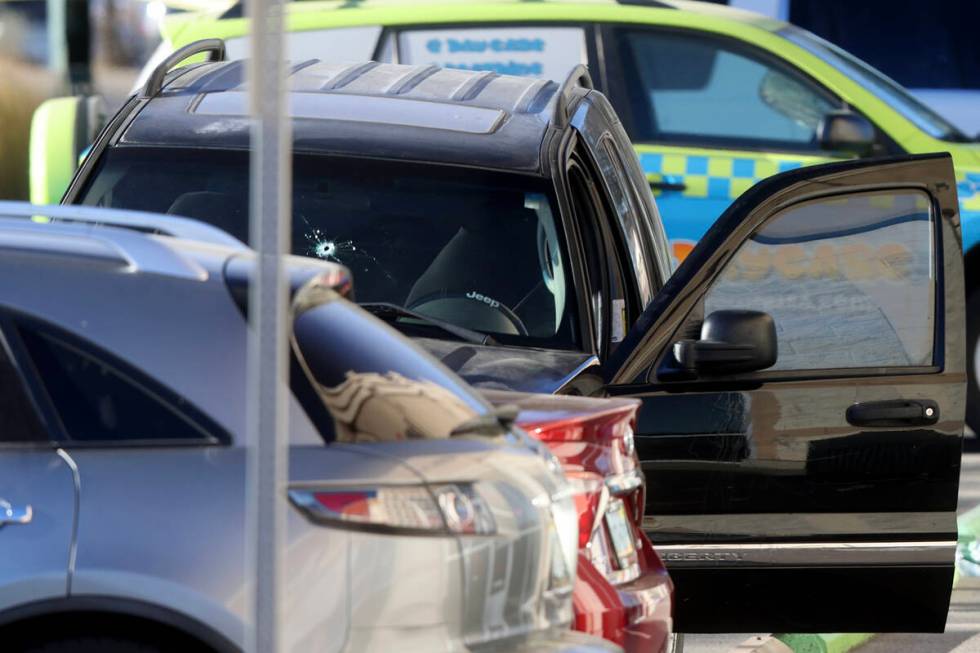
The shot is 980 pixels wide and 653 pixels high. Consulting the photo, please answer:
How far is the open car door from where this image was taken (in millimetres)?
5172

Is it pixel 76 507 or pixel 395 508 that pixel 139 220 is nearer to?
pixel 76 507

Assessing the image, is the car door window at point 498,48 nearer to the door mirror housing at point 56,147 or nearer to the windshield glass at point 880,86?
the windshield glass at point 880,86

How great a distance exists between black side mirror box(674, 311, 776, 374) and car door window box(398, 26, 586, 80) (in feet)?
18.5

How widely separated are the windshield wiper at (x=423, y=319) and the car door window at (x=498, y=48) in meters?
5.52

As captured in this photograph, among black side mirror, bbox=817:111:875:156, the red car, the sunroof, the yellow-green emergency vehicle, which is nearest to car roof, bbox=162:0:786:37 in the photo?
the yellow-green emergency vehicle

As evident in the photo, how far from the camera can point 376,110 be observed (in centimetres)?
566

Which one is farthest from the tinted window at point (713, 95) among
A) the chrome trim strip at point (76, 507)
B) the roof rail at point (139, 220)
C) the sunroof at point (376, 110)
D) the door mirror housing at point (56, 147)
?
the chrome trim strip at point (76, 507)

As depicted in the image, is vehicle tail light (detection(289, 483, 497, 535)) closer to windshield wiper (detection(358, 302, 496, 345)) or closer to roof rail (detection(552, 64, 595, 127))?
windshield wiper (detection(358, 302, 496, 345))

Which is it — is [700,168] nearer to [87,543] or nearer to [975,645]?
[975,645]

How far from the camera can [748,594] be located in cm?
519

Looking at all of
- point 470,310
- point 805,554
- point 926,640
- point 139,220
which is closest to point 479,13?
point 926,640

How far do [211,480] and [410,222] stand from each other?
2306mm

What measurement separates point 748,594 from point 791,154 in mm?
5467

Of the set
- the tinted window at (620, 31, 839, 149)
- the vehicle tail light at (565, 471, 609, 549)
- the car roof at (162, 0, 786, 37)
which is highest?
the car roof at (162, 0, 786, 37)
